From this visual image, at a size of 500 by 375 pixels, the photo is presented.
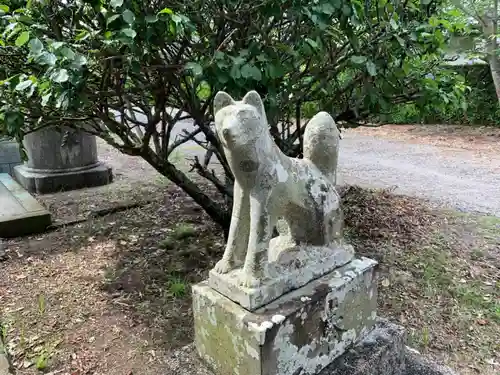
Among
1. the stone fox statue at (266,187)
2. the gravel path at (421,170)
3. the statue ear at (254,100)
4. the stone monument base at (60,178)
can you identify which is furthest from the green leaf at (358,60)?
the stone monument base at (60,178)

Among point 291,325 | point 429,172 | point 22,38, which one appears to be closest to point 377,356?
point 291,325

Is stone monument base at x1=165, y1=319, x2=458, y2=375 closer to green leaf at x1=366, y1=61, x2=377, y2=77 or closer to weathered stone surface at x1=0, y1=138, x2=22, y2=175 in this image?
green leaf at x1=366, y1=61, x2=377, y2=77

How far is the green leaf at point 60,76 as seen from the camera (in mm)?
1664

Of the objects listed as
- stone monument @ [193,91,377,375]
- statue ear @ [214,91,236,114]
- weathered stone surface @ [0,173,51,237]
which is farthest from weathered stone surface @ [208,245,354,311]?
weathered stone surface @ [0,173,51,237]

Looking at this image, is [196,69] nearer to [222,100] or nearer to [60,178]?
[222,100]

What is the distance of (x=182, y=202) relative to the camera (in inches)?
185

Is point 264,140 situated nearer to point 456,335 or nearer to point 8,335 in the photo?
point 456,335

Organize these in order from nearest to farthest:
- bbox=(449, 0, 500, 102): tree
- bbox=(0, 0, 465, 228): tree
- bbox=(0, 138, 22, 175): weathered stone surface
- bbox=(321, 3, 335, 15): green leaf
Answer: bbox=(0, 0, 465, 228): tree, bbox=(321, 3, 335, 15): green leaf, bbox=(0, 138, 22, 175): weathered stone surface, bbox=(449, 0, 500, 102): tree

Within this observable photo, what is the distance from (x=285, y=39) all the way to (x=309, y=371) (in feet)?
6.42

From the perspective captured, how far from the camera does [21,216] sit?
3.88 m

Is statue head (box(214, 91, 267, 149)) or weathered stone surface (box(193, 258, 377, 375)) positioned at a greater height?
statue head (box(214, 91, 267, 149))

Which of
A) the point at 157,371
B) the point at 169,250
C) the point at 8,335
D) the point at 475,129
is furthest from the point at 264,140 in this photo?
the point at 475,129

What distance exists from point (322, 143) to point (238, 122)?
1.52 feet

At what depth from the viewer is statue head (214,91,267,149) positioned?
4.42ft
